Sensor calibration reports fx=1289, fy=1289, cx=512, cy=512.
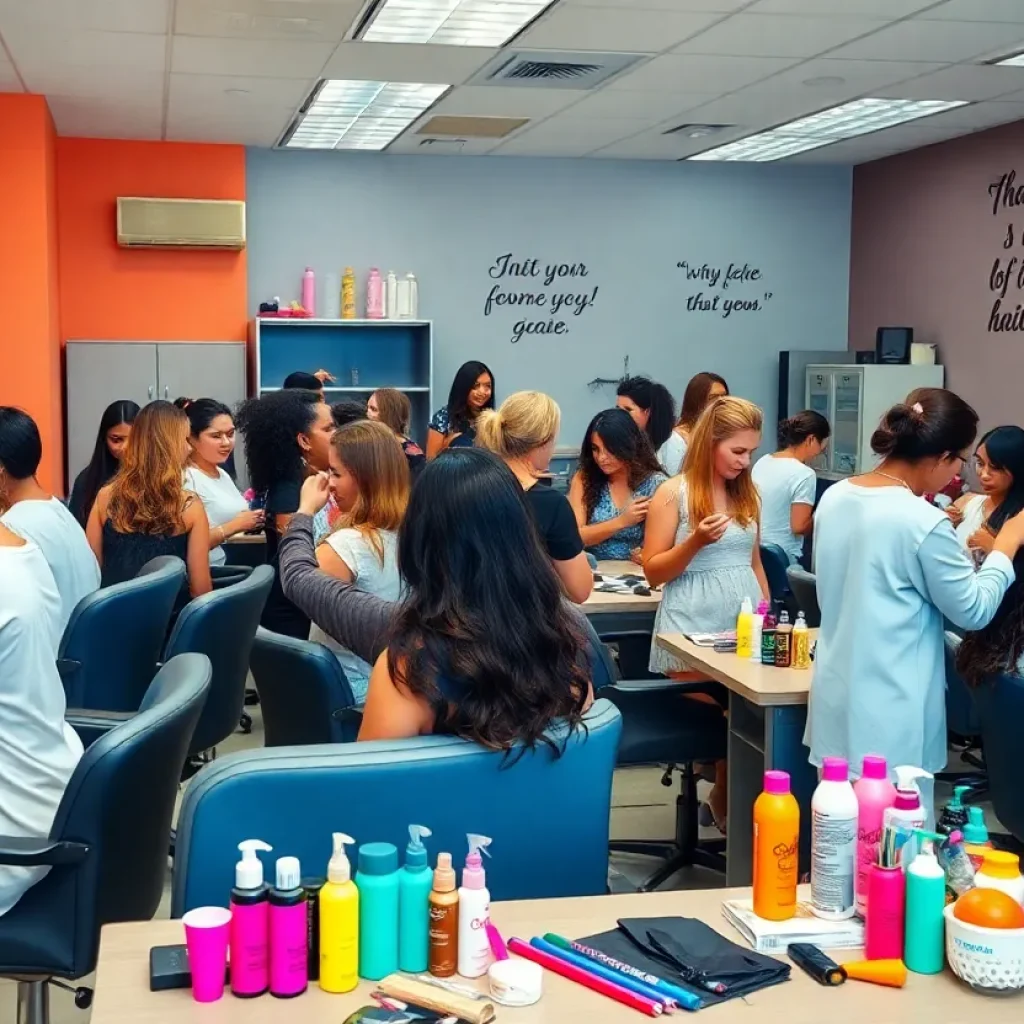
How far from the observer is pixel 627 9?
5.00 metres

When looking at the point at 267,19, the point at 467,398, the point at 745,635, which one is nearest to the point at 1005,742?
the point at 745,635

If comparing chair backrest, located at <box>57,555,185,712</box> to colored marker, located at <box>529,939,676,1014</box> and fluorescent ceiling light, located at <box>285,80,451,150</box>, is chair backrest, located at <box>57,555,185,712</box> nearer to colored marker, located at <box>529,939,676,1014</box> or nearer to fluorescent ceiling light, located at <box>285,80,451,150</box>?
colored marker, located at <box>529,939,676,1014</box>

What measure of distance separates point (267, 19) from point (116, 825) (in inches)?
152

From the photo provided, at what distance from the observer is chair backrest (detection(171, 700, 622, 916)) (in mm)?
1732

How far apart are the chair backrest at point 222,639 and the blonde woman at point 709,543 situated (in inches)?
47.1

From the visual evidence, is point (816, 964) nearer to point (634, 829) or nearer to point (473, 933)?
point (473, 933)

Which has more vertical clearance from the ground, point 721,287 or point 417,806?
point 721,287

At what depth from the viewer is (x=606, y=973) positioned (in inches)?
60.7

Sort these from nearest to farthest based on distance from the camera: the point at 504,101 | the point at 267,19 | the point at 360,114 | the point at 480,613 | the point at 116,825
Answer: the point at 480,613 → the point at 116,825 → the point at 267,19 → the point at 504,101 → the point at 360,114

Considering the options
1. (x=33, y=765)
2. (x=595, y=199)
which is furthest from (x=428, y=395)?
(x=33, y=765)

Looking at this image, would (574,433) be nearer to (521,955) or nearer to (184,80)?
(184,80)

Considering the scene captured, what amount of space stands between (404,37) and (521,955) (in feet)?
A: 15.3

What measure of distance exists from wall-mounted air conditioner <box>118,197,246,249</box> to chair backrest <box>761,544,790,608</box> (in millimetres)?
4450

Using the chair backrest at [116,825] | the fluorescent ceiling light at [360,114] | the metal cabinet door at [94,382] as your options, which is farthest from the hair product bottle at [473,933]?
the metal cabinet door at [94,382]
